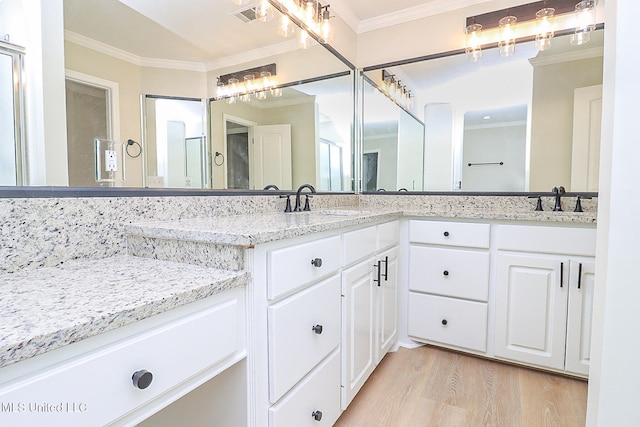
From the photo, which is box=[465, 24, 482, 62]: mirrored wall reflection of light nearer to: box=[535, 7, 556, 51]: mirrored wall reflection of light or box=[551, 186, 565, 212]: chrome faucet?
box=[535, 7, 556, 51]: mirrored wall reflection of light

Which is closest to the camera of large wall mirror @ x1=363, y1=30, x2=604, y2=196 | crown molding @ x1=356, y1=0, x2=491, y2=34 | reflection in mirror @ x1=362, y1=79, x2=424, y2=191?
large wall mirror @ x1=363, y1=30, x2=604, y2=196

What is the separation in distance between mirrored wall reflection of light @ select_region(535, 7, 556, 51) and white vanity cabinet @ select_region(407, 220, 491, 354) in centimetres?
125

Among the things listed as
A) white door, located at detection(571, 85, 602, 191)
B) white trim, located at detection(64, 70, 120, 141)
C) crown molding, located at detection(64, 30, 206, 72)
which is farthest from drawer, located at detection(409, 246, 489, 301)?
white trim, located at detection(64, 70, 120, 141)

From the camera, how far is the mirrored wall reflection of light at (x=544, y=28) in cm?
205

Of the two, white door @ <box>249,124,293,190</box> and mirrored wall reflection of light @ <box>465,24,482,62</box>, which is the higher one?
mirrored wall reflection of light @ <box>465,24,482,62</box>

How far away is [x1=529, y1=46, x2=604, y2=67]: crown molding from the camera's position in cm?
194

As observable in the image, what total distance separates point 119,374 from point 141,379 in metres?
0.04

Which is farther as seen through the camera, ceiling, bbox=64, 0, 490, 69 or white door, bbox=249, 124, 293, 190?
white door, bbox=249, 124, 293, 190

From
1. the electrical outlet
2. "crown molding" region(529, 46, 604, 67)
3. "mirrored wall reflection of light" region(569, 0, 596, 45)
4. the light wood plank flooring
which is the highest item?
A: "mirrored wall reflection of light" region(569, 0, 596, 45)

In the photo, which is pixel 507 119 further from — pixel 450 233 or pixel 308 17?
pixel 308 17

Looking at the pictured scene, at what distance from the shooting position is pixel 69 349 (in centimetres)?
50

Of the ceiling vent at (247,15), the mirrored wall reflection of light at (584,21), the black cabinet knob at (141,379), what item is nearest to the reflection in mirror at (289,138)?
the ceiling vent at (247,15)

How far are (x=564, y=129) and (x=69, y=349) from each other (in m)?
2.54

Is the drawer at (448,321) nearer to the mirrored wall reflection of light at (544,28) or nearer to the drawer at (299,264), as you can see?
the drawer at (299,264)
